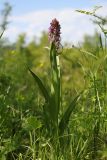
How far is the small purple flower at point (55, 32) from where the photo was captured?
2.63 m

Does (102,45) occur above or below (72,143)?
above

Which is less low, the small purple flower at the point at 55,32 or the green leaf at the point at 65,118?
the small purple flower at the point at 55,32

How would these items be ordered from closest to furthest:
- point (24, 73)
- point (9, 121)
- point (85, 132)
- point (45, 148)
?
point (45, 148)
point (85, 132)
point (9, 121)
point (24, 73)

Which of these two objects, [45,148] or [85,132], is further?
[85,132]

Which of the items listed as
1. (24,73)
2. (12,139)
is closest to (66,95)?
(12,139)

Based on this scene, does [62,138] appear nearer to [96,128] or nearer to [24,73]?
[96,128]

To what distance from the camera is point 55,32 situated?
263cm

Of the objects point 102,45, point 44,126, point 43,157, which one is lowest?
point 43,157

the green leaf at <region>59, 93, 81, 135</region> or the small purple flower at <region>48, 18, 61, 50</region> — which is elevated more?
the small purple flower at <region>48, 18, 61, 50</region>

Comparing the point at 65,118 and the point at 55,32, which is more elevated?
the point at 55,32

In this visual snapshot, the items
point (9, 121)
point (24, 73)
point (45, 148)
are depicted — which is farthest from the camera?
point (24, 73)

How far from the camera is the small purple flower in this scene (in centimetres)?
263

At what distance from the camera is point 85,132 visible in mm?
2742

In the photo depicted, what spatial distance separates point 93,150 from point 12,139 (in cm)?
50
